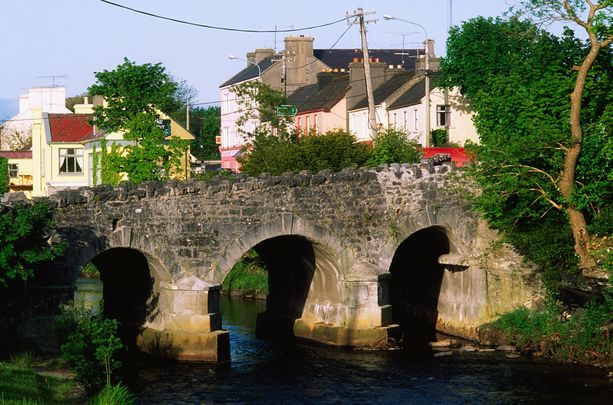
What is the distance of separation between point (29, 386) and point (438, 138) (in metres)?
40.1

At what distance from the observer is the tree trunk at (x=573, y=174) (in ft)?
104

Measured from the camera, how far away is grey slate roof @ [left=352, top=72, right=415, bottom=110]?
65625 mm

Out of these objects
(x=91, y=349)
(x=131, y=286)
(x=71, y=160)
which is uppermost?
(x=71, y=160)

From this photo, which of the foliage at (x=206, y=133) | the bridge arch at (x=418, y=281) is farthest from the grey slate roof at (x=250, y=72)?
the bridge arch at (x=418, y=281)

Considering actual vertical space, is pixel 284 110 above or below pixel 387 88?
below

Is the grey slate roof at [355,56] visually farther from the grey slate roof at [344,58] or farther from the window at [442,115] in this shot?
the window at [442,115]

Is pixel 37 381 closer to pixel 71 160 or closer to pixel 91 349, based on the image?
pixel 91 349

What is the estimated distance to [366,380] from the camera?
29141mm

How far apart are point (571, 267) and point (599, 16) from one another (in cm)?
671

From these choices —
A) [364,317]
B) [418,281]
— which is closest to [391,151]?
[418,281]

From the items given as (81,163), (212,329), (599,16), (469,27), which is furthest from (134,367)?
(81,163)

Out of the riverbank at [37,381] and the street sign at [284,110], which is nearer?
the riverbank at [37,381]

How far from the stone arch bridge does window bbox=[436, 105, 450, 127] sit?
23497 millimetres

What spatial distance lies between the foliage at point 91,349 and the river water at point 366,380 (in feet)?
5.44
